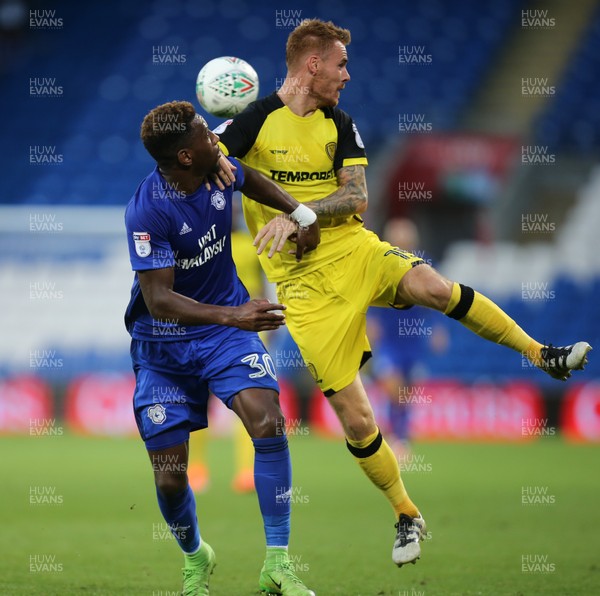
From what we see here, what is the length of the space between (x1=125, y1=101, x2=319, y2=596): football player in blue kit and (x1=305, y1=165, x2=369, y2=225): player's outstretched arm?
52 cm

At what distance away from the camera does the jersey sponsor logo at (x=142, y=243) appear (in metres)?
5.21

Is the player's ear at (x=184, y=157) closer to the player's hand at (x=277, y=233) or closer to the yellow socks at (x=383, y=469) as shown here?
the player's hand at (x=277, y=233)

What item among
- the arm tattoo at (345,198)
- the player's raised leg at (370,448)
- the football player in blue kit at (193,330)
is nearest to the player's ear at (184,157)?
the football player in blue kit at (193,330)

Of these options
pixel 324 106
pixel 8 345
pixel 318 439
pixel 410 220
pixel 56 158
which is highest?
pixel 324 106

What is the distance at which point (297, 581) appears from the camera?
16.9 ft

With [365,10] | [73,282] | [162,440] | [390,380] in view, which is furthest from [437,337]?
[365,10]

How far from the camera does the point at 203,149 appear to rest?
5.30 m

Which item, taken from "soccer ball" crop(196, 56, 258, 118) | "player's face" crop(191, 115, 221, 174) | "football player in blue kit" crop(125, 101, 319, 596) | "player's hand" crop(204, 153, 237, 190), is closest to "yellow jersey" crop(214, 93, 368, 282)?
"soccer ball" crop(196, 56, 258, 118)

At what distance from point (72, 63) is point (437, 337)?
36.1 ft

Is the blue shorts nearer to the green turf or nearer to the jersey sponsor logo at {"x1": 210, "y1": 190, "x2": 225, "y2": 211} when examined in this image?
the jersey sponsor logo at {"x1": 210, "y1": 190, "x2": 225, "y2": 211}

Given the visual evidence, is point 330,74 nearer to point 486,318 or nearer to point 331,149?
point 331,149

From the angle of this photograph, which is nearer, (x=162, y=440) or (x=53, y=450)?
(x=162, y=440)

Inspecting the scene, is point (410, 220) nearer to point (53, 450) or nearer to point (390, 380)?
point (390, 380)

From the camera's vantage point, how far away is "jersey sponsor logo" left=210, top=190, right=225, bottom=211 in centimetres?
549
